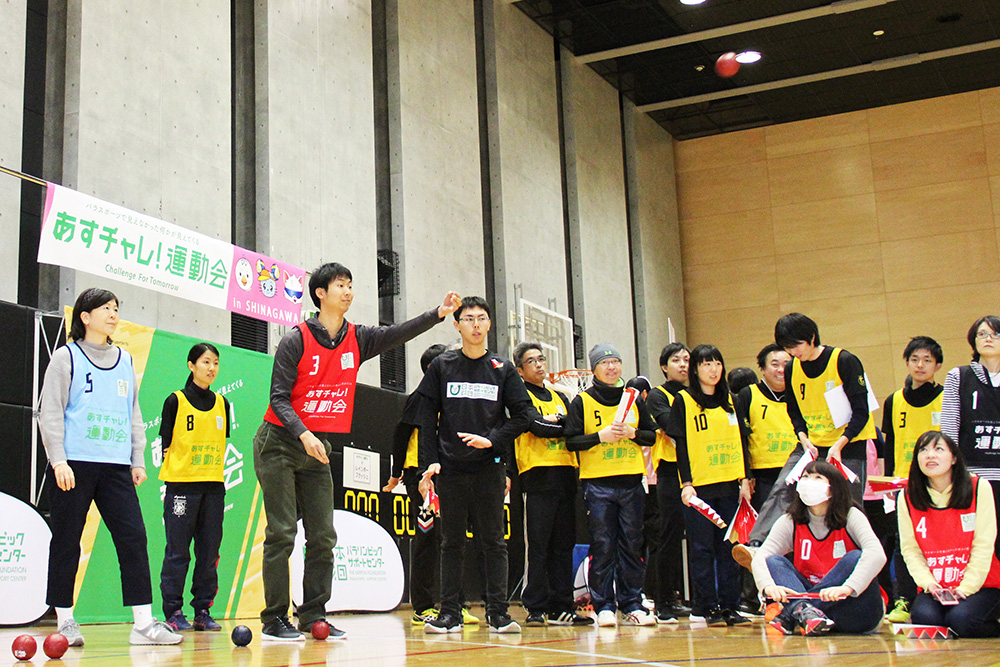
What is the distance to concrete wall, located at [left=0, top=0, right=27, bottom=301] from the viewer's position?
709cm

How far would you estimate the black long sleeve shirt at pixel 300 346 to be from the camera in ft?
13.4

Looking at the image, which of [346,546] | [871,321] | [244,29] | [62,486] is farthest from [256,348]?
[871,321]

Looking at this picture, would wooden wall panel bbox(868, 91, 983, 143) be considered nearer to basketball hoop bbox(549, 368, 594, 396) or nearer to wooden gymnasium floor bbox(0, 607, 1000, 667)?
basketball hoop bbox(549, 368, 594, 396)

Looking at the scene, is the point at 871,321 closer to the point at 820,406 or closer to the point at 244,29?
the point at 244,29

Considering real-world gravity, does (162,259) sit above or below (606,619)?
above

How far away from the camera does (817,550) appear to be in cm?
454

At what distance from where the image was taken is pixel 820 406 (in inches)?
201

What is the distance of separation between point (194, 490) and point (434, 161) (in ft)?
23.0

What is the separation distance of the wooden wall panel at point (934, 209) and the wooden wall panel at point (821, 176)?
51cm

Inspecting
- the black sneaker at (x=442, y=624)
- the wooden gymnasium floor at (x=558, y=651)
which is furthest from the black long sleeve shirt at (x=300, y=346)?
the black sneaker at (x=442, y=624)

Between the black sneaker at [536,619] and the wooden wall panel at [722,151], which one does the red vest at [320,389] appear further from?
the wooden wall panel at [722,151]

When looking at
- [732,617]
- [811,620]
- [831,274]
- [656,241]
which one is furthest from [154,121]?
[831,274]

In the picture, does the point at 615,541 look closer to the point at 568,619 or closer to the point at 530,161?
the point at 568,619

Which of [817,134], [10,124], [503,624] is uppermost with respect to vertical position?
[817,134]
